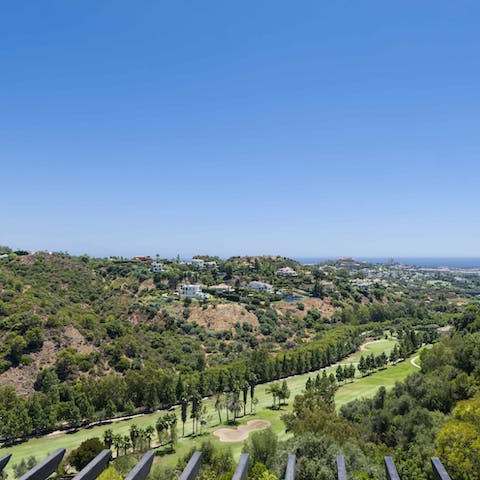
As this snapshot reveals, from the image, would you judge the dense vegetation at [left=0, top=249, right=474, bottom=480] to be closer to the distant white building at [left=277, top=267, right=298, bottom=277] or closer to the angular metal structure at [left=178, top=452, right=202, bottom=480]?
the angular metal structure at [left=178, top=452, right=202, bottom=480]

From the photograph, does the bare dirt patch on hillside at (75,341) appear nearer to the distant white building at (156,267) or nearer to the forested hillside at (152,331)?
the forested hillside at (152,331)

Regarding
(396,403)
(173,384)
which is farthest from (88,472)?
(173,384)

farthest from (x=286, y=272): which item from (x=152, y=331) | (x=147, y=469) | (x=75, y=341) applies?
(x=147, y=469)

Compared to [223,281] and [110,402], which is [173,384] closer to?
[110,402]

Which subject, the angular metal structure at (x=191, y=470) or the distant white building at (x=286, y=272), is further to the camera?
the distant white building at (x=286, y=272)

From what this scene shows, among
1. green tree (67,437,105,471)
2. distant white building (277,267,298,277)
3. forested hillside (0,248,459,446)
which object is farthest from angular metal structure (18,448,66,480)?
distant white building (277,267,298,277)

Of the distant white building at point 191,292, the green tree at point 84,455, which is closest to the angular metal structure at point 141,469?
the green tree at point 84,455

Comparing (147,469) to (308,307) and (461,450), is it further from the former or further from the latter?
(308,307)
